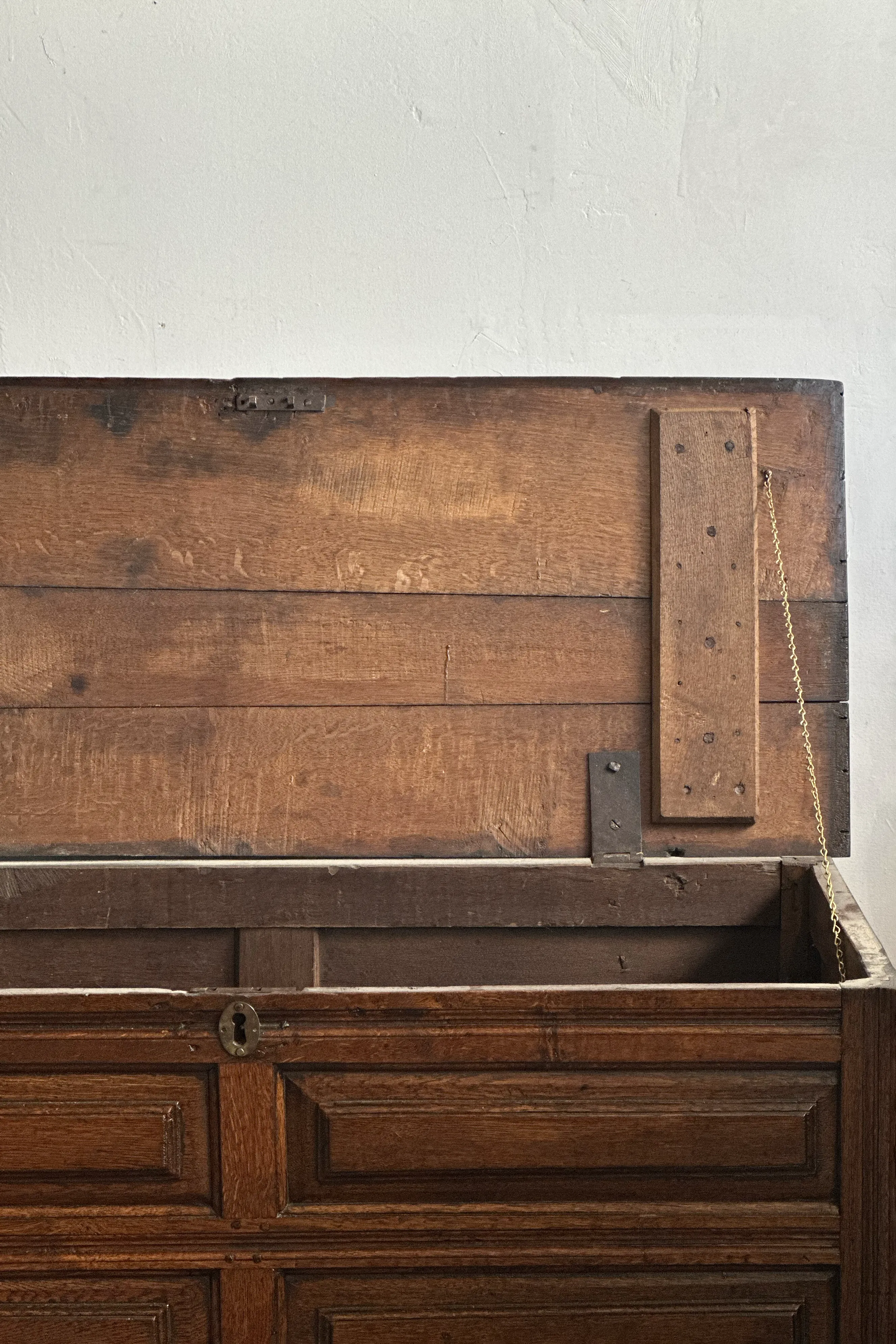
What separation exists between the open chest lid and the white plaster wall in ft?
→ 1.47

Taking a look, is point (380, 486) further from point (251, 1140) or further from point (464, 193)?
point (251, 1140)

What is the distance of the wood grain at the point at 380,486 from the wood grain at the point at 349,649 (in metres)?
0.03

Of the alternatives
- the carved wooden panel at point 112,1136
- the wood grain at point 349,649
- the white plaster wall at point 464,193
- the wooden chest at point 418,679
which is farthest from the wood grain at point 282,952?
the white plaster wall at point 464,193

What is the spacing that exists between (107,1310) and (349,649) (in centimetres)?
91

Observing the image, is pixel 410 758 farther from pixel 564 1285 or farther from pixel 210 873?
pixel 564 1285

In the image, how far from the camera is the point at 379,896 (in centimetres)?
175

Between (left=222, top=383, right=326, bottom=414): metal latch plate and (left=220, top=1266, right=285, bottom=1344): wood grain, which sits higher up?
(left=222, top=383, right=326, bottom=414): metal latch plate

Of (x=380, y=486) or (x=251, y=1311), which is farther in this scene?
(x=380, y=486)

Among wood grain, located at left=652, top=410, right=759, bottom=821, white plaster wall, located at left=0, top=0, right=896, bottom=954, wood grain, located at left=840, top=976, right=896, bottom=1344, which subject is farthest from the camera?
white plaster wall, located at left=0, top=0, right=896, bottom=954

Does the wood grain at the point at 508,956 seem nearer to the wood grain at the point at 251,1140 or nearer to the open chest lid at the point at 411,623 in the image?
the open chest lid at the point at 411,623

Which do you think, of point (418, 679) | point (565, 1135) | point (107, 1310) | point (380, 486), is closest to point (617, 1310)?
point (565, 1135)

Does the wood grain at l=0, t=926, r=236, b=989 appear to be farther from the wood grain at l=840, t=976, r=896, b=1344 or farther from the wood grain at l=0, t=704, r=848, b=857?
the wood grain at l=840, t=976, r=896, b=1344

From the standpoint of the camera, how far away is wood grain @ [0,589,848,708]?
173cm

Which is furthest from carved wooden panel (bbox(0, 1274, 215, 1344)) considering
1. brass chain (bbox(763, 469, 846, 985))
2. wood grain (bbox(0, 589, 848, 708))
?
brass chain (bbox(763, 469, 846, 985))
